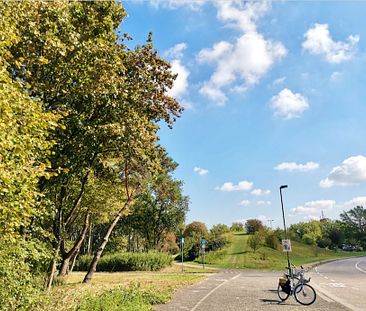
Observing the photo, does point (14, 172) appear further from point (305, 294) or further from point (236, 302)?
Result: point (305, 294)

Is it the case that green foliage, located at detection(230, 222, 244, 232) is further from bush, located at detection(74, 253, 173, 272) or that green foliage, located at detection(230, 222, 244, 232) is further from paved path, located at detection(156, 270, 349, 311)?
paved path, located at detection(156, 270, 349, 311)

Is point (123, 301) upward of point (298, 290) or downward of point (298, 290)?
downward

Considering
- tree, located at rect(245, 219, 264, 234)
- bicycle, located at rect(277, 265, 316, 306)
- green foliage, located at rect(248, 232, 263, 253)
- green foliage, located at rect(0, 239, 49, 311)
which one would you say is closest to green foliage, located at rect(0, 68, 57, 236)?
green foliage, located at rect(0, 239, 49, 311)

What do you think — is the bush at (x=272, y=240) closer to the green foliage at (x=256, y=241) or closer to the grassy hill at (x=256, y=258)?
the grassy hill at (x=256, y=258)

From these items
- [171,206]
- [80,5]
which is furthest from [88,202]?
[171,206]

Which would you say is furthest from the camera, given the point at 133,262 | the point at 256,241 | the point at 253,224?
the point at 253,224

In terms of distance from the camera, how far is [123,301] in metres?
10.2

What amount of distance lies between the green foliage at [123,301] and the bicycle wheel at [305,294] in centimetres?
496

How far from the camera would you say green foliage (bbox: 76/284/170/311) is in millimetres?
8791

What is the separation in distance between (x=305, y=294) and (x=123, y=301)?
21.6ft

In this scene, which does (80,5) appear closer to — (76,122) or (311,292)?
(76,122)

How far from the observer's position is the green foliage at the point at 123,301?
8.79 m

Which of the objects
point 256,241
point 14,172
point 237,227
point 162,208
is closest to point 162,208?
point 162,208

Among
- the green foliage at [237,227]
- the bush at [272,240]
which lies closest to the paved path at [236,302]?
the bush at [272,240]
